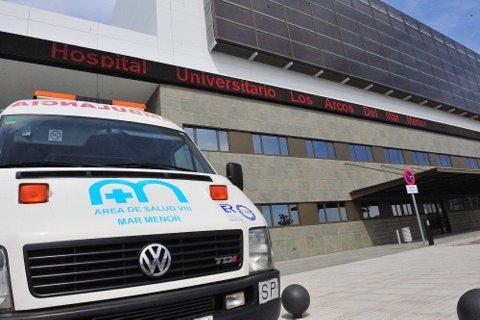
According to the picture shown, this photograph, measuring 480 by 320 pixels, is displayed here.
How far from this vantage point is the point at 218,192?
10.4 feet

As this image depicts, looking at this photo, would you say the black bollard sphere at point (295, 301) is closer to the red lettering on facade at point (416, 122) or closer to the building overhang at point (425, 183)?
the building overhang at point (425, 183)

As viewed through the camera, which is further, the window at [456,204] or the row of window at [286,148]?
the window at [456,204]

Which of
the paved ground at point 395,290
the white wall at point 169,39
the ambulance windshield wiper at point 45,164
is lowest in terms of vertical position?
the paved ground at point 395,290

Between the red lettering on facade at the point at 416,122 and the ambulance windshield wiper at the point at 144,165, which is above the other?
the red lettering on facade at the point at 416,122

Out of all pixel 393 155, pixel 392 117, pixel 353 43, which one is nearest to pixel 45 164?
pixel 353 43

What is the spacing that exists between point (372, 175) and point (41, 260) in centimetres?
2460

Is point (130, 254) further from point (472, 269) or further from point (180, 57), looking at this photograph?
point (180, 57)

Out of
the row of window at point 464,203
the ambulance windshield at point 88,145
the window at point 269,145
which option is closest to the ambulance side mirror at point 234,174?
the ambulance windshield at point 88,145

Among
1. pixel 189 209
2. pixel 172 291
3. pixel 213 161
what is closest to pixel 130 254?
pixel 172 291

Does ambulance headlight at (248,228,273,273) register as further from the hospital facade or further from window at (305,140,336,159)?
window at (305,140,336,159)

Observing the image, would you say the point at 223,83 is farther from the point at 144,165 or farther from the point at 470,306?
the point at 470,306

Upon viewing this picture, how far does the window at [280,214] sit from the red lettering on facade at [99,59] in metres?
8.84

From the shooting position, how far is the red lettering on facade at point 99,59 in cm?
1477

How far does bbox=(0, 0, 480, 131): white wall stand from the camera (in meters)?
14.6
